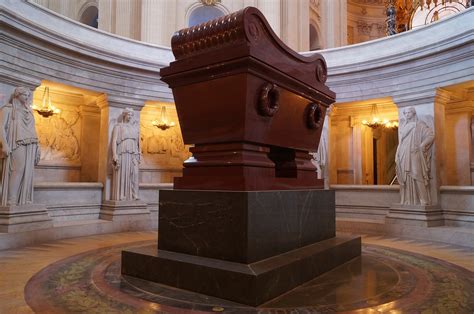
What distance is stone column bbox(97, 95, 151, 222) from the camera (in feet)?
26.2

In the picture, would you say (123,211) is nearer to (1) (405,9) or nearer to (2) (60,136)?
(2) (60,136)

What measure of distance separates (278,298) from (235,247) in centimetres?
45

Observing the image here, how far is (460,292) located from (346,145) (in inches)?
340

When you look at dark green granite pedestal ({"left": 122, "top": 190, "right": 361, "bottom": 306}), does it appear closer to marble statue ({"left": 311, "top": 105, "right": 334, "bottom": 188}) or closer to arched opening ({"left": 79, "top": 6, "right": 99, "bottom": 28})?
marble statue ({"left": 311, "top": 105, "right": 334, "bottom": 188})

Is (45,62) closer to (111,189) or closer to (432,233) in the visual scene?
(111,189)

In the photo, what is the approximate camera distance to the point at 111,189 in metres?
8.23

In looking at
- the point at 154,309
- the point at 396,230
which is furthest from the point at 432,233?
the point at 154,309

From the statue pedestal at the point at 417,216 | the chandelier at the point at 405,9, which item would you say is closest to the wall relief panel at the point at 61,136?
the statue pedestal at the point at 417,216

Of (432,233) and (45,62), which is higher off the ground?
(45,62)

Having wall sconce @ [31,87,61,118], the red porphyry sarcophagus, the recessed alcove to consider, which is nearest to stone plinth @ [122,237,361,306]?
the red porphyry sarcophagus

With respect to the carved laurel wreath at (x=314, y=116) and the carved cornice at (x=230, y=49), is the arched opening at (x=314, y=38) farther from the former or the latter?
the carved cornice at (x=230, y=49)

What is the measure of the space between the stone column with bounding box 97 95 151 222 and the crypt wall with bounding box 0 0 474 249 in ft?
0.10

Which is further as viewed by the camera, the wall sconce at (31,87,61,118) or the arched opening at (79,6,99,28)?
the arched opening at (79,6,99,28)

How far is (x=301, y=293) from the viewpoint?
8.66 feet
